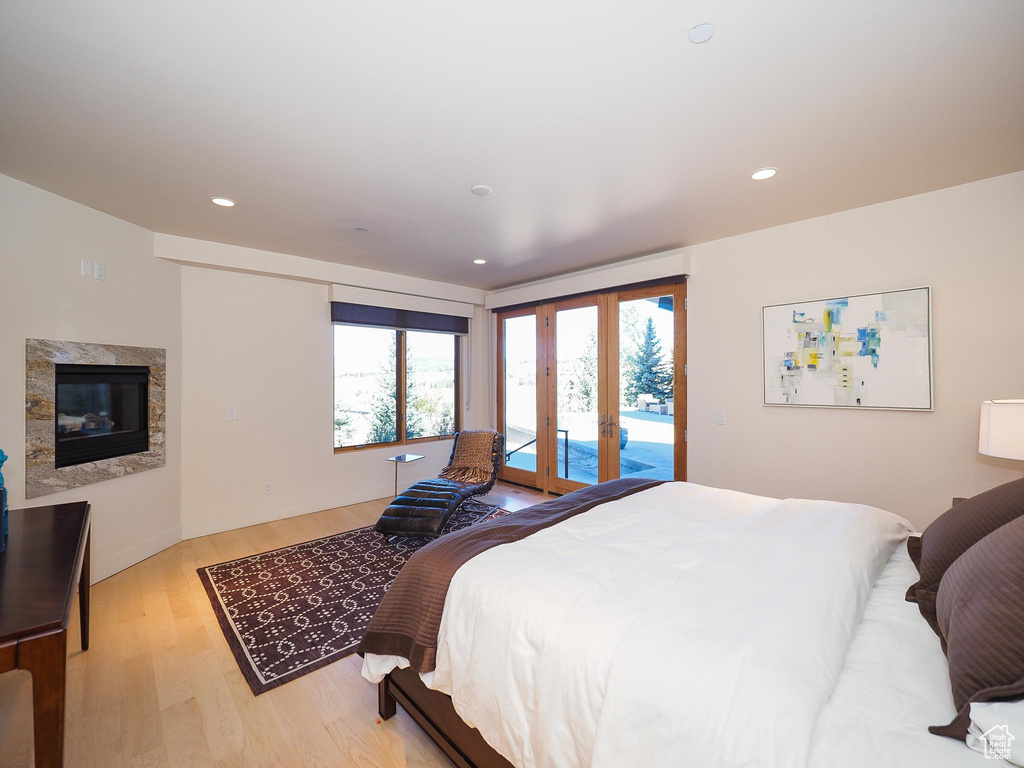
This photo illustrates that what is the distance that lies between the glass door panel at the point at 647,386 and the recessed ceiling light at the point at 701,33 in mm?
2734

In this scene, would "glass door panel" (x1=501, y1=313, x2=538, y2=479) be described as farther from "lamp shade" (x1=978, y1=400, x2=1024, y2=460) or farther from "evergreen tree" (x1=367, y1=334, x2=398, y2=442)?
"lamp shade" (x1=978, y1=400, x2=1024, y2=460)

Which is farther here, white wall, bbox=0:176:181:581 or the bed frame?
white wall, bbox=0:176:181:581

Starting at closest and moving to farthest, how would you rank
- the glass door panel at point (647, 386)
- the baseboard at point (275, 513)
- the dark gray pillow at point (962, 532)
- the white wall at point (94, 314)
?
the dark gray pillow at point (962, 532) < the white wall at point (94, 314) < the baseboard at point (275, 513) < the glass door panel at point (647, 386)

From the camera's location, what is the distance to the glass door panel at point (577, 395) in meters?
4.78

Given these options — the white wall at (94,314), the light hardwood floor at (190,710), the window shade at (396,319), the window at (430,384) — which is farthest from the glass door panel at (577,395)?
the white wall at (94,314)

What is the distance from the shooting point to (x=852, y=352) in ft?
10.2

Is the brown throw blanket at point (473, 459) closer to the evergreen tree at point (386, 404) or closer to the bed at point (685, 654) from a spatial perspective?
the evergreen tree at point (386, 404)

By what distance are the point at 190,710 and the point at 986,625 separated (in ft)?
9.06

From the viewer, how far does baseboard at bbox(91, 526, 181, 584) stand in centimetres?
307

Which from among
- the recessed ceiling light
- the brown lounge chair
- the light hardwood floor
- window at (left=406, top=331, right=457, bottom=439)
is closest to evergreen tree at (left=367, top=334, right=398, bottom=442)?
window at (left=406, top=331, right=457, bottom=439)

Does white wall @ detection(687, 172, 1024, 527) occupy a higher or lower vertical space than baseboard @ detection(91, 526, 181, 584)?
higher

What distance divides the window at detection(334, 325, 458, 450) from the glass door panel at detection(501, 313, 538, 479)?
722 millimetres

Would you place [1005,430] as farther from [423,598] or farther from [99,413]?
[99,413]

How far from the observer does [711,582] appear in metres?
1.39
